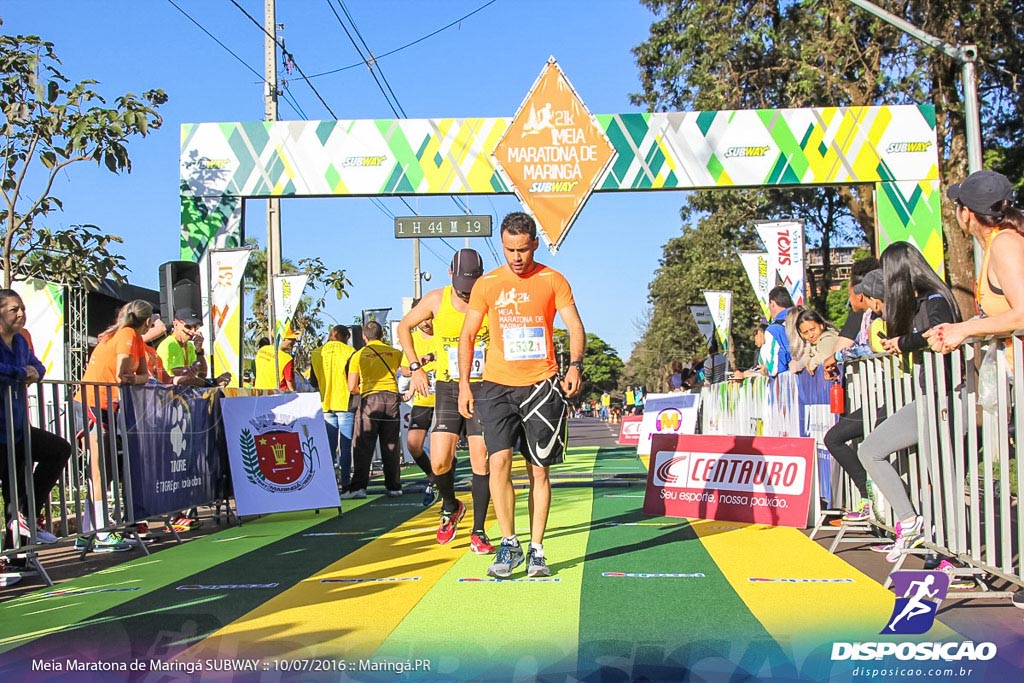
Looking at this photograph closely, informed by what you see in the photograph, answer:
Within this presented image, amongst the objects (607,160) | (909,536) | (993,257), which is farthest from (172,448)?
(607,160)

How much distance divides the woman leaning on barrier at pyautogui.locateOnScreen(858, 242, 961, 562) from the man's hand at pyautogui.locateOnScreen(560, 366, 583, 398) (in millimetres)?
1714

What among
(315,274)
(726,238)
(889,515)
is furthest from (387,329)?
(889,515)

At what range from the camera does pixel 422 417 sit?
9750 millimetres

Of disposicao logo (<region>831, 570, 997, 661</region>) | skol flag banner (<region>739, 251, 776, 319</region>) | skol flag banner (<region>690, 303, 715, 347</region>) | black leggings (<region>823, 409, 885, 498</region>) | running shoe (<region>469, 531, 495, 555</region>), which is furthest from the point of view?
skol flag banner (<region>690, 303, 715, 347</region>)

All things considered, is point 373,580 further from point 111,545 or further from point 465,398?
point 111,545

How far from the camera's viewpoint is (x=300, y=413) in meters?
10.1

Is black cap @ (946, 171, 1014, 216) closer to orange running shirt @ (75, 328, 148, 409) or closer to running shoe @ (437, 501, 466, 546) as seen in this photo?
running shoe @ (437, 501, 466, 546)

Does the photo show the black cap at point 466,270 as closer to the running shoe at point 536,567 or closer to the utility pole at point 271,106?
the running shoe at point 536,567

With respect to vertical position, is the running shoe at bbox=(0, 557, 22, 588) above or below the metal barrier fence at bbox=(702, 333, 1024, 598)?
below

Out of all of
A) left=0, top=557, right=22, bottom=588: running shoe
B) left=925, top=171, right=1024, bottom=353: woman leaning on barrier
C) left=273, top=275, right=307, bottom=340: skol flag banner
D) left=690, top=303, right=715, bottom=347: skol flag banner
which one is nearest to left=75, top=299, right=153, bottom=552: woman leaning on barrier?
left=0, top=557, right=22, bottom=588: running shoe

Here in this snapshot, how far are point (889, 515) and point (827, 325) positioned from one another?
2.80m

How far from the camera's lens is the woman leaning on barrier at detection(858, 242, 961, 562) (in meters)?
6.11

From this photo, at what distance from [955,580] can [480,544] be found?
9.83 feet

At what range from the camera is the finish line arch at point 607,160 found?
48.6 ft
